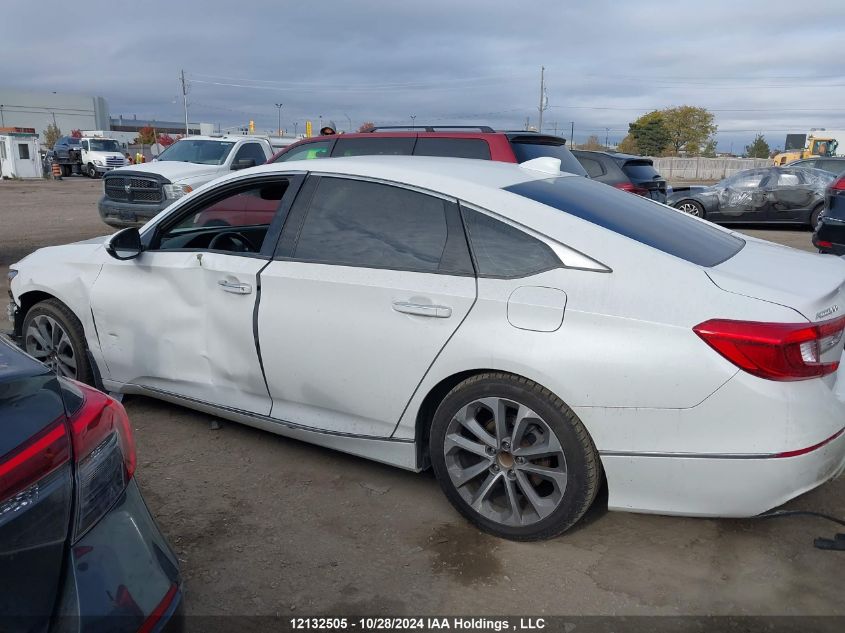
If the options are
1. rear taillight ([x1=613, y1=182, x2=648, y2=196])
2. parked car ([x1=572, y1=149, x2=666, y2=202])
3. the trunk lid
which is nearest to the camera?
the trunk lid

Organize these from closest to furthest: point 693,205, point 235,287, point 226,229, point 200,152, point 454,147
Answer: point 235,287 → point 226,229 → point 454,147 → point 200,152 → point 693,205

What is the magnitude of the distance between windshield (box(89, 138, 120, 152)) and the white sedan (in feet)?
136

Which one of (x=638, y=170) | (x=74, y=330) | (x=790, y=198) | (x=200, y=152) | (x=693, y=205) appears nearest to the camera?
(x=74, y=330)

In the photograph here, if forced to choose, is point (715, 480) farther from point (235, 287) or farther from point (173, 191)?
point (173, 191)

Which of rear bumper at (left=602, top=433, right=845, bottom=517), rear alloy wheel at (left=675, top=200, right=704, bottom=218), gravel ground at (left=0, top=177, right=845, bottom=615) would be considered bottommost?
gravel ground at (left=0, top=177, right=845, bottom=615)

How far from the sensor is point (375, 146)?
28.3 feet

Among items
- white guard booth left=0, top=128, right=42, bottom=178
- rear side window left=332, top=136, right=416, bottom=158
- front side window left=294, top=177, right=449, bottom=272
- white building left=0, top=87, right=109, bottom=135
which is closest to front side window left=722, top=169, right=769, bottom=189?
rear side window left=332, top=136, right=416, bottom=158

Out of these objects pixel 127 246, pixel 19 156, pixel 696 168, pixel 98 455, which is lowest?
pixel 696 168

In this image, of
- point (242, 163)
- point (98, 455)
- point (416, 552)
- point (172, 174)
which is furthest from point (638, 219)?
point (242, 163)

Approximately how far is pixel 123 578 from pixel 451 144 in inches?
272

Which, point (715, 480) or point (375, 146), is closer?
point (715, 480)

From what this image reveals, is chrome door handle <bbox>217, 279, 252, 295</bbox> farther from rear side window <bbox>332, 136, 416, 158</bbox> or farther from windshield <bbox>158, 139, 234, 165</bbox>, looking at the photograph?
windshield <bbox>158, 139, 234, 165</bbox>

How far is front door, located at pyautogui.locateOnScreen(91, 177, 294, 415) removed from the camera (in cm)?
383

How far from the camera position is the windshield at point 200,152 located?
43.3 feet
